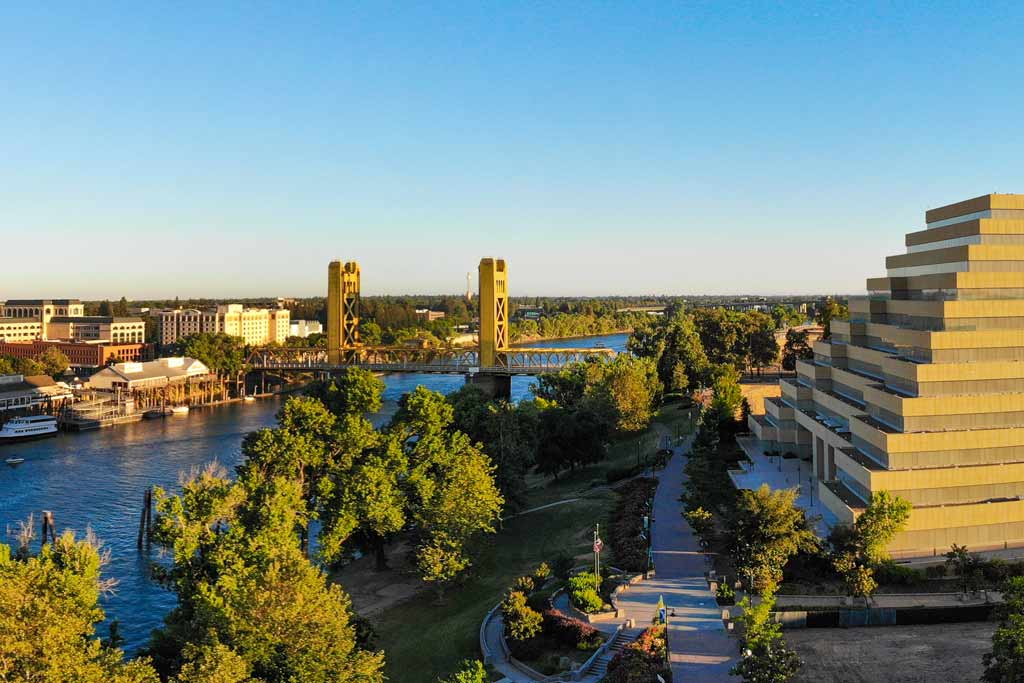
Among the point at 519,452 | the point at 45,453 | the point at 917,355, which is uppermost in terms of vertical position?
the point at 917,355

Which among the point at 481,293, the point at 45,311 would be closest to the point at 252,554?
the point at 481,293

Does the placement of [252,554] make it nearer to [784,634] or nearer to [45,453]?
[784,634]

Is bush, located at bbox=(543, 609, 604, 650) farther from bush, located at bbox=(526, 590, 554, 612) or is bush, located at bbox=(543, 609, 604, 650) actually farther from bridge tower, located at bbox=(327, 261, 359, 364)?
bridge tower, located at bbox=(327, 261, 359, 364)

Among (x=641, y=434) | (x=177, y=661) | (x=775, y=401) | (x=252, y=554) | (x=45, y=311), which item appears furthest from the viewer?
(x=45, y=311)

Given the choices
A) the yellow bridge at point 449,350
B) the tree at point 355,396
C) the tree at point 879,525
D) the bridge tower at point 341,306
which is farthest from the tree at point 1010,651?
the bridge tower at point 341,306

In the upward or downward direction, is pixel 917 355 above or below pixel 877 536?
above

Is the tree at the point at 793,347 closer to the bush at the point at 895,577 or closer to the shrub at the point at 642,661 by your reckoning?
the bush at the point at 895,577
